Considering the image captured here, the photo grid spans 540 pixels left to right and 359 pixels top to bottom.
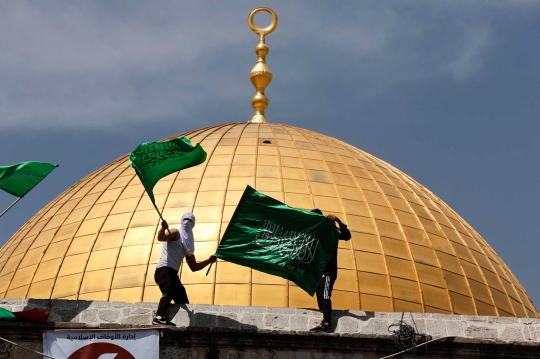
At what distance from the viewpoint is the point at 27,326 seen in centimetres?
1101

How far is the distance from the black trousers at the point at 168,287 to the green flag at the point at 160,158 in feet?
3.27

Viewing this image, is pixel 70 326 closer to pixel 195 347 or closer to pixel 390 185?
pixel 195 347

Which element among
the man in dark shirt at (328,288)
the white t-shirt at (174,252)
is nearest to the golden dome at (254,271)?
the man in dark shirt at (328,288)

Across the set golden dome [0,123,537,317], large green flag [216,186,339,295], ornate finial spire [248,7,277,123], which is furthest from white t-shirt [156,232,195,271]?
ornate finial spire [248,7,277,123]

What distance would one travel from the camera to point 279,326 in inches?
441

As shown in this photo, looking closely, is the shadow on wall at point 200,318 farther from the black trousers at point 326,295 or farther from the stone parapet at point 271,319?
the black trousers at point 326,295

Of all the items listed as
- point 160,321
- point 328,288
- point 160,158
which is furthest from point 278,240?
point 160,321

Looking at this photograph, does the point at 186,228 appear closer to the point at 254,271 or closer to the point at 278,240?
the point at 278,240

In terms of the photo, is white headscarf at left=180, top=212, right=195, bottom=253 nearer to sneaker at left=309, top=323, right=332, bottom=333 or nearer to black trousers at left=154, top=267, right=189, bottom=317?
black trousers at left=154, top=267, right=189, bottom=317

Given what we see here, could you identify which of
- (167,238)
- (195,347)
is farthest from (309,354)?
(167,238)

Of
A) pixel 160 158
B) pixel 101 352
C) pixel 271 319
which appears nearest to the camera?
pixel 101 352

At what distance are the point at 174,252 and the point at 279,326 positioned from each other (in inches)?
53.1

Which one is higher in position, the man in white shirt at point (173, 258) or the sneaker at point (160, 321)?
the man in white shirt at point (173, 258)

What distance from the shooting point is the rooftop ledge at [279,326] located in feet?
36.1
